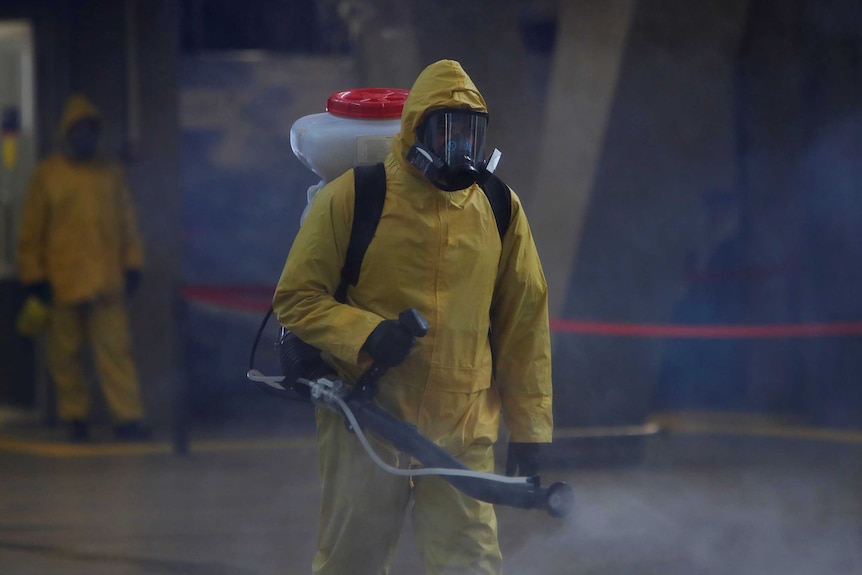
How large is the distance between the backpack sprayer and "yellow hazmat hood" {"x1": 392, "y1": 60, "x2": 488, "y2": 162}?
24 centimetres

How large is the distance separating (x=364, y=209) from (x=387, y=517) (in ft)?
2.46

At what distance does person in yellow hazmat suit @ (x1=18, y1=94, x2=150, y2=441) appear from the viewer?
288 inches

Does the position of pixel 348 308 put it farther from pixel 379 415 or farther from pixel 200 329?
pixel 200 329

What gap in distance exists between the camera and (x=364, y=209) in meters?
3.12

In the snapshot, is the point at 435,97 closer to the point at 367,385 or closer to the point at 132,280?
the point at 367,385

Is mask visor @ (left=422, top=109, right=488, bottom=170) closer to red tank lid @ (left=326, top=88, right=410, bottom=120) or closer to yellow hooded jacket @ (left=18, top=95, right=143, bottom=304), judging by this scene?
red tank lid @ (left=326, top=88, right=410, bottom=120)

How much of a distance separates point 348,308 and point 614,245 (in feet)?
12.5

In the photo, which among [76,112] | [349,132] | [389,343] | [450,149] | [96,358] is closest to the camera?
[389,343]

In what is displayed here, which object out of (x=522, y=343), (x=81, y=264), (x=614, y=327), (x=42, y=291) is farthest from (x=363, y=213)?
(x=42, y=291)

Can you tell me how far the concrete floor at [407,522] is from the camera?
4.86 meters

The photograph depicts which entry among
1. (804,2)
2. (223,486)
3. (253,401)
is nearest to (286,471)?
(223,486)

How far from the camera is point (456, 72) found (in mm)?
3146

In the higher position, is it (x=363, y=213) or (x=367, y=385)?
(x=363, y=213)

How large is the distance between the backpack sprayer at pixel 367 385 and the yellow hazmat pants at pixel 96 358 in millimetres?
4064
